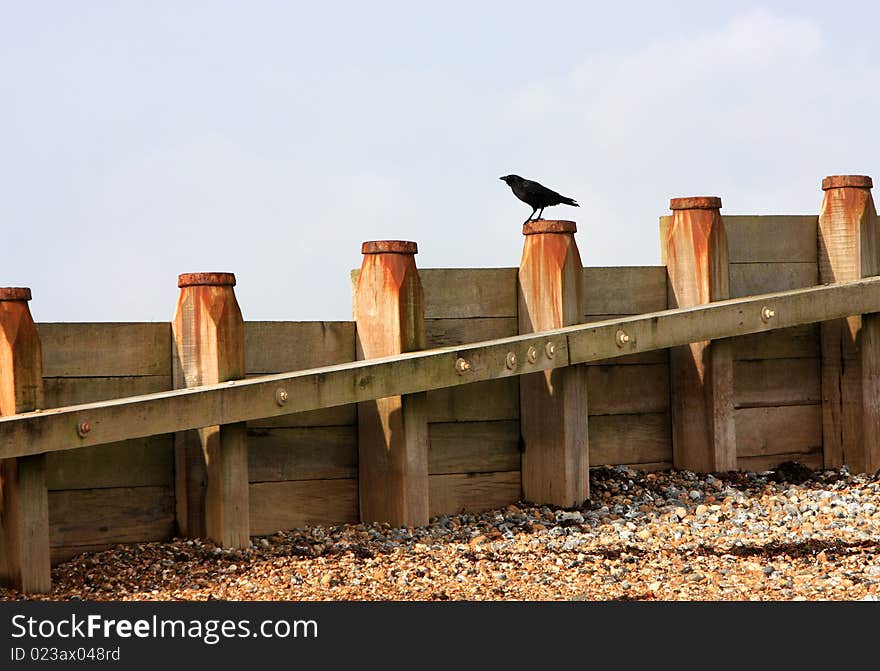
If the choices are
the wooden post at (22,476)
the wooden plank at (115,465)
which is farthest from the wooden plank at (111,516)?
the wooden post at (22,476)

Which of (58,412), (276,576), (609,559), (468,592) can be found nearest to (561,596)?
(468,592)

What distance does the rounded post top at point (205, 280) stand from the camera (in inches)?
366

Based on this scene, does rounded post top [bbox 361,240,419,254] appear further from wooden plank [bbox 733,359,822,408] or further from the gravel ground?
wooden plank [bbox 733,359,822,408]

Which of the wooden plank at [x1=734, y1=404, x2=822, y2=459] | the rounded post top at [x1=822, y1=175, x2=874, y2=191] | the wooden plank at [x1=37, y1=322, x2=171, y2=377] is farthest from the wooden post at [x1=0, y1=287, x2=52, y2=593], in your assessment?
the rounded post top at [x1=822, y1=175, x2=874, y2=191]

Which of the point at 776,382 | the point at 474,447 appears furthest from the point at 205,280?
the point at 776,382

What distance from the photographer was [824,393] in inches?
472

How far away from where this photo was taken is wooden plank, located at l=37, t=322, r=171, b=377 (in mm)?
9195

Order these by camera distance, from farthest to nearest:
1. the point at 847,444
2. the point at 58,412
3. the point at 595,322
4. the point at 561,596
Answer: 1. the point at 847,444
2. the point at 595,322
3. the point at 58,412
4. the point at 561,596

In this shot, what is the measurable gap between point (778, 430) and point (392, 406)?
3779 mm

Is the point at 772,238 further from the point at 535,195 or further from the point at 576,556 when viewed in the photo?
the point at 576,556

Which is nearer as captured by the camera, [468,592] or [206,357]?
[468,592]

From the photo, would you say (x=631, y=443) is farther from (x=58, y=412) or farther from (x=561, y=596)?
(x=58, y=412)

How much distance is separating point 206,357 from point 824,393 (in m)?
5.54

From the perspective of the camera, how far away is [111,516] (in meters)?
9.36
